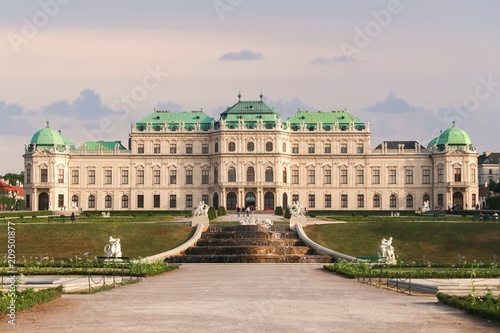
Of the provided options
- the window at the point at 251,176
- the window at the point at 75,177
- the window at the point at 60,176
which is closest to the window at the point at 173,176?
the window at the point at 251,176

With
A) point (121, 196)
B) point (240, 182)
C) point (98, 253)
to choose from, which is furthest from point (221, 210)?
point (98, 253)

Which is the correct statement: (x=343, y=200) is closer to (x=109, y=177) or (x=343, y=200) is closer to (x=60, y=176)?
(x=109, y=177)

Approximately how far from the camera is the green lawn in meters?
53.0

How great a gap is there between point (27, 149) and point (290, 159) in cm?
3403

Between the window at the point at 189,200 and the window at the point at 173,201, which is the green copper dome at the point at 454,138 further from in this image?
the window at the point at 173,201

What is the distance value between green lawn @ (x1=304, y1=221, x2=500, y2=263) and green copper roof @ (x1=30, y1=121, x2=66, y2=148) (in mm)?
53470

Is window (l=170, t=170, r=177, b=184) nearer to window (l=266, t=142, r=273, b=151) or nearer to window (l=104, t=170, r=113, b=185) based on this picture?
window (l=104, t=170, r=113, b=185)

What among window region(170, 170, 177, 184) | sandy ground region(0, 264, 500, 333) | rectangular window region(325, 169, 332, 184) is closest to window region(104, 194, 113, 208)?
window region(170, 170, 177, 184)

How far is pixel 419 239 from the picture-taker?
57375 millimetres

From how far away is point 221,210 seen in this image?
297 ft

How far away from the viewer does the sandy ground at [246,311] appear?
21.2 m

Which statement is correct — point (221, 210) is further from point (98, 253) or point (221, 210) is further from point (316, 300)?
point (316, 300)

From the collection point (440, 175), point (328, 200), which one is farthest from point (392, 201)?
point (328, 200)

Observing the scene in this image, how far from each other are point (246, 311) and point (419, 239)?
35.0m
